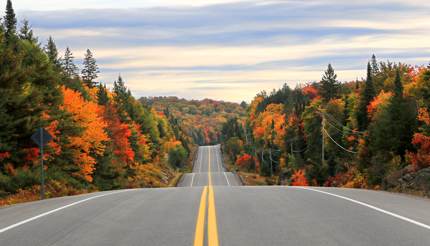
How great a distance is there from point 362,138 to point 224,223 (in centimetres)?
5324

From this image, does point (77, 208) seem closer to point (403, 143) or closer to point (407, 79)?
point (403, 143)

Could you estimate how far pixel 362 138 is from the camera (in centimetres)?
6156

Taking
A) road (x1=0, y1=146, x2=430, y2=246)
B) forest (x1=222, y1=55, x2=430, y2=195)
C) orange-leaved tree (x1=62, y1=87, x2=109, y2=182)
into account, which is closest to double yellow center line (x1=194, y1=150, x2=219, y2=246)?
road (x1=0, y1=146, x2=430, y2=246)

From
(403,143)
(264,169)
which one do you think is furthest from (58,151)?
(264,169)

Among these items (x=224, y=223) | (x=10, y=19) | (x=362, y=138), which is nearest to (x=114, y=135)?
(x=10, y=19)

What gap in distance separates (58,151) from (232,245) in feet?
116

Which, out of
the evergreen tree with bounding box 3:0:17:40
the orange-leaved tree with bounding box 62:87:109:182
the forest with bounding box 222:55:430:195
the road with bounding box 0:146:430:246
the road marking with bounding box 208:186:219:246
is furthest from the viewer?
the evergreen tree with bounding box 3:0:17:40

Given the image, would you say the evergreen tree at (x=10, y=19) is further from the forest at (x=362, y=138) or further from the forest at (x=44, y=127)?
the forest at (x=362, y=138)

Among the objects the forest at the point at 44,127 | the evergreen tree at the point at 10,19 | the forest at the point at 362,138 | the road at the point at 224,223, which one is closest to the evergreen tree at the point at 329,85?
the forest at the point at 362,138

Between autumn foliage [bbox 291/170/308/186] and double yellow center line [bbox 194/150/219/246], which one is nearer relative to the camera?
double yellow center line [bbox 194/150/219/246]

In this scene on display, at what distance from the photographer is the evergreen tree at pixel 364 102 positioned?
232 ft

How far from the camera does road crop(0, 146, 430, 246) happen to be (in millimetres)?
9094

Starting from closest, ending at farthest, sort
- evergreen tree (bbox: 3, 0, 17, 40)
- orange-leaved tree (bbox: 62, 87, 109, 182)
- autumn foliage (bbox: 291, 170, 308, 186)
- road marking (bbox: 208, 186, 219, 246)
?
1. road marking (bbox: 208, 186, 219, 246)
2. orange-leaved tree (bbox: 62, 87, 109, 182)
3. evergreen tree (bbox: 3, 0, 17, 40)
4. autumn foliage (bbox: 291, 170, 308, 186)

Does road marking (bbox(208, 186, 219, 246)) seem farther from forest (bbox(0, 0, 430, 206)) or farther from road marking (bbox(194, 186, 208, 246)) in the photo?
forest (bbox(0, 0, 430, 206))
